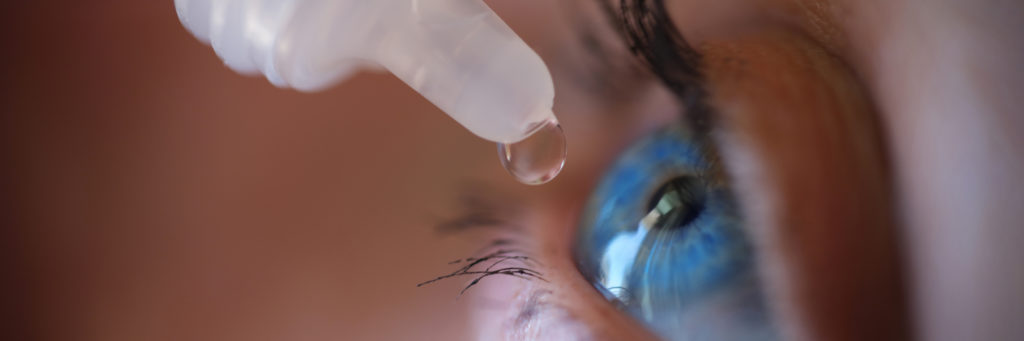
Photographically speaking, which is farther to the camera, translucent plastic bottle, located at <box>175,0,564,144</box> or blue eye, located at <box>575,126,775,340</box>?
blue eye, located at <box>575,126,775,340</box>

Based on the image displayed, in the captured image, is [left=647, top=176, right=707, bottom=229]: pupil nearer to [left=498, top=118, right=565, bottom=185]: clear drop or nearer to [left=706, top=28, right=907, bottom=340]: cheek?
[left=706, top=28, right=907, bottom=340]: cheek

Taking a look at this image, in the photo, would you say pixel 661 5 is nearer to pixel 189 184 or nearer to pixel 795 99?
pixel 795 99

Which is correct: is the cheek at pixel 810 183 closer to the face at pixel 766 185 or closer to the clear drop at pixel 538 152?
the face at pixel 766 185

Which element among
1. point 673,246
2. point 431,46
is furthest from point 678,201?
point 431,46

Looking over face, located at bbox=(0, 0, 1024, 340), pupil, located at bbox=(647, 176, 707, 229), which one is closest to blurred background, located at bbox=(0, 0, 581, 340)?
face, located at bbox=(0, 0, 1024, 340)

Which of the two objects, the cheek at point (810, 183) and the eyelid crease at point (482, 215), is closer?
the cheek at point (810, 183)

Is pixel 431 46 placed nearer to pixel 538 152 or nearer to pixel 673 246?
pixel 538 152

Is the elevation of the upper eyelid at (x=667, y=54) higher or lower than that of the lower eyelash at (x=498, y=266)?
higher

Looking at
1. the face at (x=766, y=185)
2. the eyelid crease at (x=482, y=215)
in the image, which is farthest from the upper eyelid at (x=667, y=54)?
the eyelid crease at (x=482, y=215)
